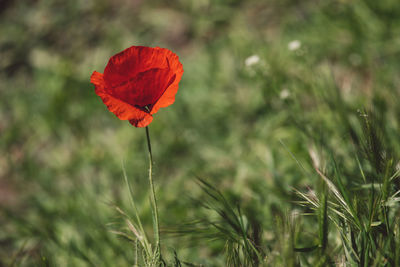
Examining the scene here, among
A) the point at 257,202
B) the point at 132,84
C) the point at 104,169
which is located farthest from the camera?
the point at 104,169

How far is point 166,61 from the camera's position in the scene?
75cm

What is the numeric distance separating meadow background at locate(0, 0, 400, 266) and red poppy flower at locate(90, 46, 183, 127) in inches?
13.8

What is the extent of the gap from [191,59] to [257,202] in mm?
1112

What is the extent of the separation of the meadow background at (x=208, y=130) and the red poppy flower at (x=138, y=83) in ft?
1.15

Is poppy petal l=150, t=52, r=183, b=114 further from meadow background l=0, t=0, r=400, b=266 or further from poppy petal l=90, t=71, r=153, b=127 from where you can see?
meadow background l=0, t=0, r=400, b=266

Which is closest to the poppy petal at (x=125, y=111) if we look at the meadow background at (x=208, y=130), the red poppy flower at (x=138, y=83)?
the red poppy flower at (x=138, y=83)

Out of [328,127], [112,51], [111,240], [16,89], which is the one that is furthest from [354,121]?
[16,89]

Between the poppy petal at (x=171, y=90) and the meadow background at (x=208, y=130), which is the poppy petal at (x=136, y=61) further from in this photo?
the meadow background at (x=208, y=130)

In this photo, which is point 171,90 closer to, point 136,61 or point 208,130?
point 136,61

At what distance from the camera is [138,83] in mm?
712

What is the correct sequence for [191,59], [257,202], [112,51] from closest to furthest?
[257,202] < [191,59] < [112,51]

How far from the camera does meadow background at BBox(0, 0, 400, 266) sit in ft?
3.24

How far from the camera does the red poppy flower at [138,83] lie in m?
0.70

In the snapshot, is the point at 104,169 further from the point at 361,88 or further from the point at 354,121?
the point at 361,88
